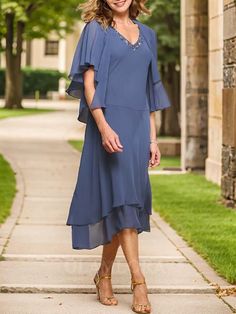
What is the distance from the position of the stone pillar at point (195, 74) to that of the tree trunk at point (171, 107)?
8.13m

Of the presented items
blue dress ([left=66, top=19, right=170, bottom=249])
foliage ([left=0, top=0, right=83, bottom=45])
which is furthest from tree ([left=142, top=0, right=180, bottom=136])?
foliage ([left=0, top=0, right=83, bottom=45])

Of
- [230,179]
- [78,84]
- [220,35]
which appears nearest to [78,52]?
[78,84]

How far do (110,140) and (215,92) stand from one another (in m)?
8.61

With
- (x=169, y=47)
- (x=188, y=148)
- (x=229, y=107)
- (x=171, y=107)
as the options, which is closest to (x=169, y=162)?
(x=188, y=148)

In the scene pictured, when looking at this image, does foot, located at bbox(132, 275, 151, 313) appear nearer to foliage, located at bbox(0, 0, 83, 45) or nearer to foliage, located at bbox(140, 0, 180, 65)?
foliage, located at bbox(140, 0, 180, 65)

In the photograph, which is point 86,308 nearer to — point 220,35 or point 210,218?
point 210,218

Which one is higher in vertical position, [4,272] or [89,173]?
[89,173]

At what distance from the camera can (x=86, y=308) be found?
5.85m

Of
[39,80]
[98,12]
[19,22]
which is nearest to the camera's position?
Result: [98,12]

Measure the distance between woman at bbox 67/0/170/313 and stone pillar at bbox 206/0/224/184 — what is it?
7.80m

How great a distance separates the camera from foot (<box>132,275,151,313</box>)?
568 cm

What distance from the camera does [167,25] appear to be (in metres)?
21.9

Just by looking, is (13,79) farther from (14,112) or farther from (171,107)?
(171,107)

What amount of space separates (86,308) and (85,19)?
174 centimetres
